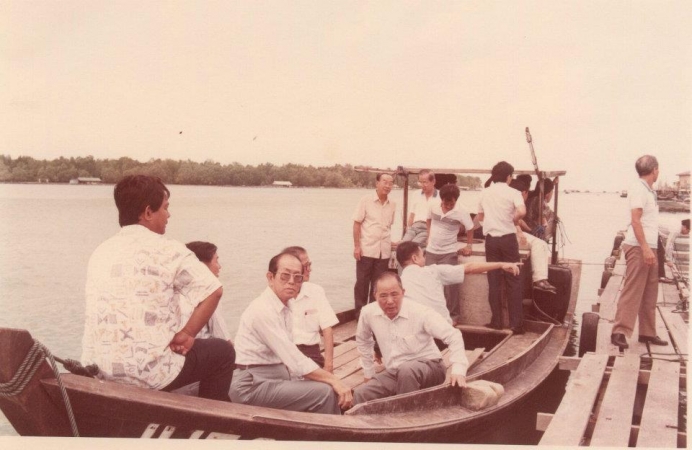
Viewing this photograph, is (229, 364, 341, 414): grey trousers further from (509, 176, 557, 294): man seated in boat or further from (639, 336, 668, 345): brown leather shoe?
(509, 176, 557, 294): man seated in boat

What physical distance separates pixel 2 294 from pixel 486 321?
11.9 feet

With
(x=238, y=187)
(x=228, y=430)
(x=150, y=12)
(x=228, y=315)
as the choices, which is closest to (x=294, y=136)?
(x=238, y=187)

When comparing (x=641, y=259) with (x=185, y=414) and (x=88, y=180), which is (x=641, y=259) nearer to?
(x=185, y=414)

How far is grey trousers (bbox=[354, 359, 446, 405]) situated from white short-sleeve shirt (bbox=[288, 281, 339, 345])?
41 cm

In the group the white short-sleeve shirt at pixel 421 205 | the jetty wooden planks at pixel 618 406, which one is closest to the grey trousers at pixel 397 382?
the jetty wooden planks at pixel 618 406

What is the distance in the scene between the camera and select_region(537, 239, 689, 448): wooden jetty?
141 inches

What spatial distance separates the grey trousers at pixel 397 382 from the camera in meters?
3.69

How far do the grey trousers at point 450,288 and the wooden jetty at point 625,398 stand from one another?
112 cm

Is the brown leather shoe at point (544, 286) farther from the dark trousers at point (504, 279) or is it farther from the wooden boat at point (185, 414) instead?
the wooden boat at point (185, 414)

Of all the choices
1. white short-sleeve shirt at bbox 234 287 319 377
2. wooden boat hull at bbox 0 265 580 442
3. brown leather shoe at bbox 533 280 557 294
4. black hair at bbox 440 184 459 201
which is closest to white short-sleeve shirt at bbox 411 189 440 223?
black hair at bbox 440 184 459 201

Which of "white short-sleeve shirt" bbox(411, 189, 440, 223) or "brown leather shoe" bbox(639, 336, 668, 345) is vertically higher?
"white short-sleeve shirt" bbox(411, 189, 440, 223)

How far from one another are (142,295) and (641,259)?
3239mm

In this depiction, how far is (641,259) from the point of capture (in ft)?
15.1

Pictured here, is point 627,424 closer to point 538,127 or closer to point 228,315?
point 538,127
